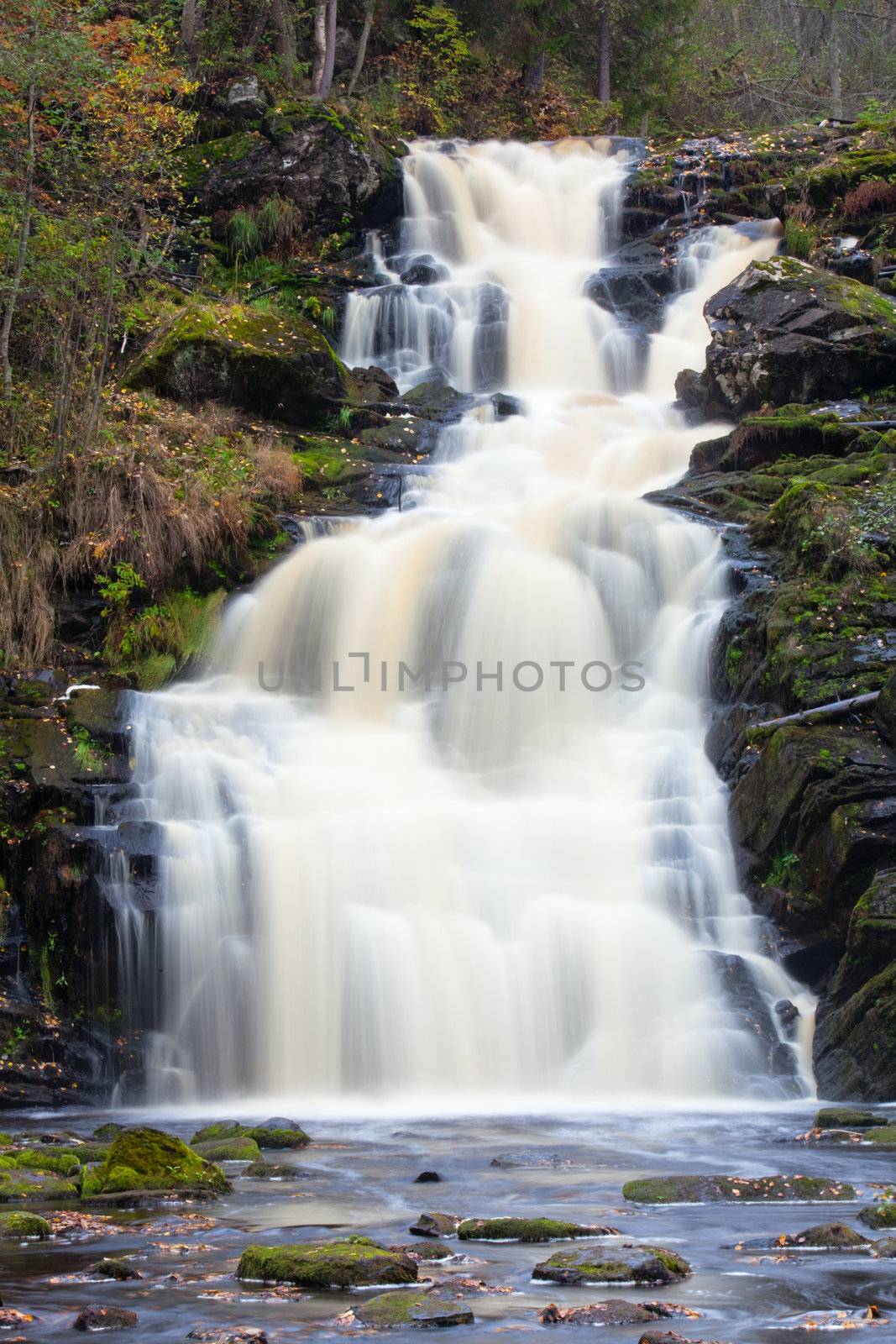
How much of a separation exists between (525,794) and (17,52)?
995cm

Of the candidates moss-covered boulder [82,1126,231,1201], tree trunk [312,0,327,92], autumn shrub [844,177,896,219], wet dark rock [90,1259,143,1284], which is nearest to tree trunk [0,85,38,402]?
moss-covered boulder [82,1126,231,1201]

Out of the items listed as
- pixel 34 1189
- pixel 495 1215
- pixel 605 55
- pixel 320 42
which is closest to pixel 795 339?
pixel 495 1215

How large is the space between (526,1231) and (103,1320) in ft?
5.93

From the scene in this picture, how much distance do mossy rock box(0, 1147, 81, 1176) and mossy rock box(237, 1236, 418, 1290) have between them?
211cm

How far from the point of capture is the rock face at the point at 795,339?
16.3m

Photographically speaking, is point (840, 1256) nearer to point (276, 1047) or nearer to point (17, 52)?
point (276, 1047)

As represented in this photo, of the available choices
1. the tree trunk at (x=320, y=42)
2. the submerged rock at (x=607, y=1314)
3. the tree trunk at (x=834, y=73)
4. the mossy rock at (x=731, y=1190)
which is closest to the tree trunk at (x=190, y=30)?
the tree trunk at (x=320, y=42)

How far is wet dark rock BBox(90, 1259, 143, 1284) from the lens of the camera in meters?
4.62

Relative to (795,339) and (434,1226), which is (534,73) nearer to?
(795,339)

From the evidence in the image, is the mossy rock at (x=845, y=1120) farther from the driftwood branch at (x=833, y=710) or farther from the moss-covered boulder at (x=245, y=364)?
the moss-covered boulder at (x=245, y=364)

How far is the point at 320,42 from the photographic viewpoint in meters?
26.6

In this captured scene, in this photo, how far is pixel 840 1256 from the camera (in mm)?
4840

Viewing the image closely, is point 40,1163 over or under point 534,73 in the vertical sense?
under

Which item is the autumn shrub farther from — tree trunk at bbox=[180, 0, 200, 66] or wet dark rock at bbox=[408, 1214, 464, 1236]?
wet dark rock at bbox=[408, 1214, 464, 1236]
